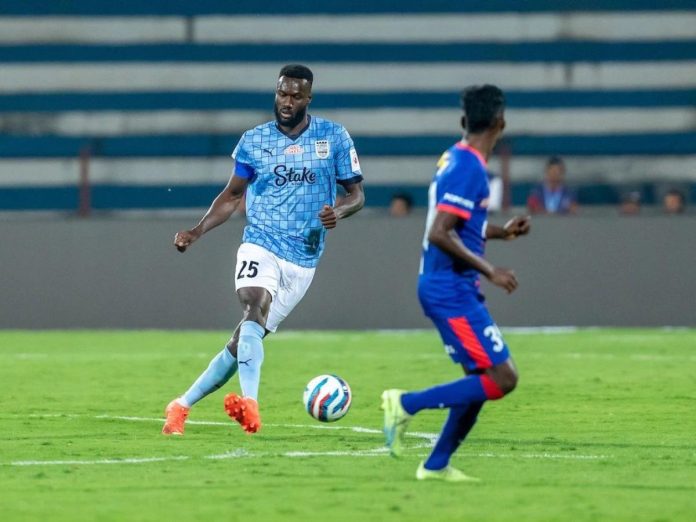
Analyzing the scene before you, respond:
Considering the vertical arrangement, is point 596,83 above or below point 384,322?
above

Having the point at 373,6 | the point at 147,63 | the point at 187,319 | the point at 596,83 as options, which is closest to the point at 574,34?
the point at 596,83

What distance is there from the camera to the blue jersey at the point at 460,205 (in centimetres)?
688

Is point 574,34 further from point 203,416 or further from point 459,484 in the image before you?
point 459,484

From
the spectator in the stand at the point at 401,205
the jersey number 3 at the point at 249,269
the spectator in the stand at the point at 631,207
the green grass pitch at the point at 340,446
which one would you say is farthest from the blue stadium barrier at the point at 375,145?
the jersey number 3 at the point at 249,269

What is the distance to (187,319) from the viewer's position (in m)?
18.9

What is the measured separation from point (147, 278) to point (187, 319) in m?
0.66

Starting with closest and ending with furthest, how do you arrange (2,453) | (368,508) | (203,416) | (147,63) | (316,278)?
(368,508) → (2,453) → (203,416) → (316,278) → (147,63)

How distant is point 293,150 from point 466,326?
283cm

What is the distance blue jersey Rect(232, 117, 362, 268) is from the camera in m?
9.33

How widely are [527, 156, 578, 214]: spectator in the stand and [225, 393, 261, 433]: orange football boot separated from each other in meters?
11.1

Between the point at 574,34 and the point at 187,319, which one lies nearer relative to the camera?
the point at 187,319

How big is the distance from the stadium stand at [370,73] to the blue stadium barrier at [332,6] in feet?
0.07

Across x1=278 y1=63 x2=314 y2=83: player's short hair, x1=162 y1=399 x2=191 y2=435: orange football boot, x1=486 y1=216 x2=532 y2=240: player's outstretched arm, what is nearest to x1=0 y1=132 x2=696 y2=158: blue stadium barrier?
x1=278 y1=63 x2=314 y2=83: player's short hair

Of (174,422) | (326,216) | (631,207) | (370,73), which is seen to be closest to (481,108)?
(326,216)
